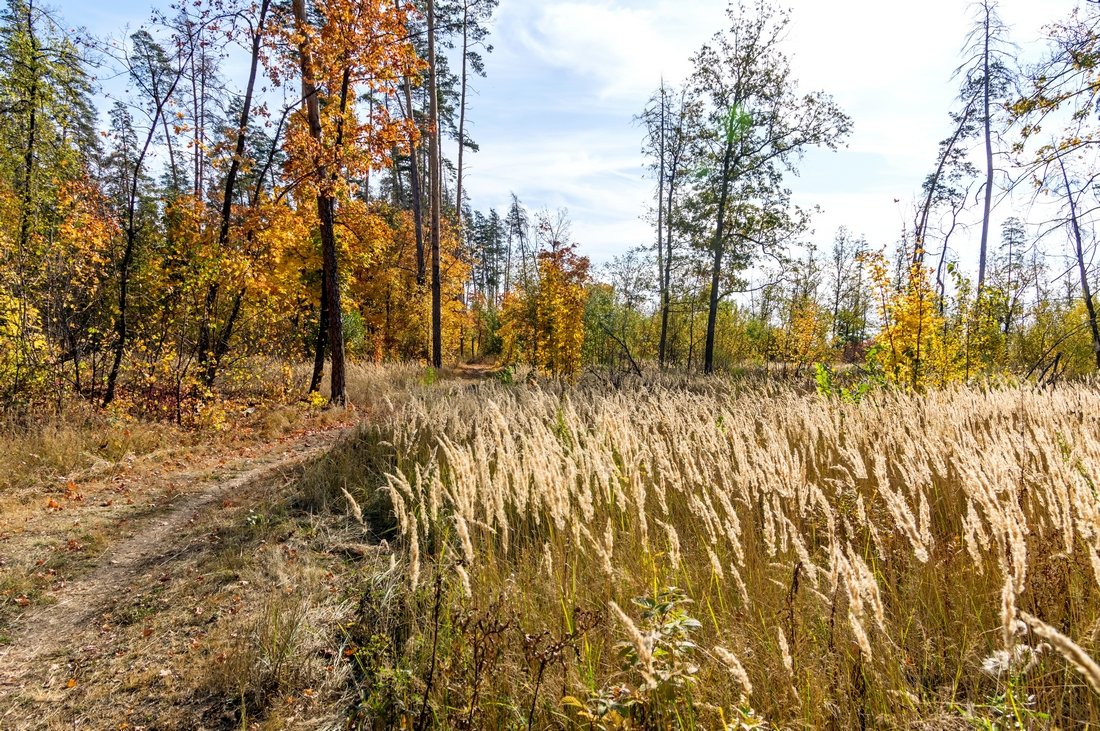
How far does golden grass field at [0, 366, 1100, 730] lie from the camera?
68.6 inches

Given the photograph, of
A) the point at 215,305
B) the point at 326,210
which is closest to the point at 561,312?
the point at 326,210

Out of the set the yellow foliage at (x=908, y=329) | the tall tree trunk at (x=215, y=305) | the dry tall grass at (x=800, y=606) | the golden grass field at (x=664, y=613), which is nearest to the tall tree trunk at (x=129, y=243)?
the tall tree trunk at (x=215, y=305)

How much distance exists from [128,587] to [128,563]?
2.00 ft

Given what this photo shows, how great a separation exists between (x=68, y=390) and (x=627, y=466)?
32.2 ft

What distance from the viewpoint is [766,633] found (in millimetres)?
2088

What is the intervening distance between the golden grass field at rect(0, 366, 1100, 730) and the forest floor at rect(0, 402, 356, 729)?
0.10 feet

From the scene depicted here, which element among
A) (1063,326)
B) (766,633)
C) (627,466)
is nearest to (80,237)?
(627,466)

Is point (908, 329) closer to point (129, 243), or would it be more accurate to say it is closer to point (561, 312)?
point (561, 312)

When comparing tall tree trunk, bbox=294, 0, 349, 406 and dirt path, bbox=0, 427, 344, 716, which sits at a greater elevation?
tall tree trunk, bbox=294, 0, 349, 406

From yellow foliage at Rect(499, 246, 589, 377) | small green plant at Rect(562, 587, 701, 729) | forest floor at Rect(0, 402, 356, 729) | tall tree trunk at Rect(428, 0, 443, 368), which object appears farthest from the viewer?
yellow foliage at Rect(499, 246, 589, 377)

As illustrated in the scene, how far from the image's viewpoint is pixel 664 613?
1.95m

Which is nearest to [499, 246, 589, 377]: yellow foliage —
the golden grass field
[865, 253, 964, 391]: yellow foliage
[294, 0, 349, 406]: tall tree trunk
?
[294, 0, 349, 406]: tall tree trunk

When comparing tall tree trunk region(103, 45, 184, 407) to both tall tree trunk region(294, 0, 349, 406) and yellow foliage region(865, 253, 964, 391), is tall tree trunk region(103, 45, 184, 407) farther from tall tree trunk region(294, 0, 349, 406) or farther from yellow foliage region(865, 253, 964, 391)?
yellow foliage region(865, 253, 964, 391)

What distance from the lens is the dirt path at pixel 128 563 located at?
322 centimetres
